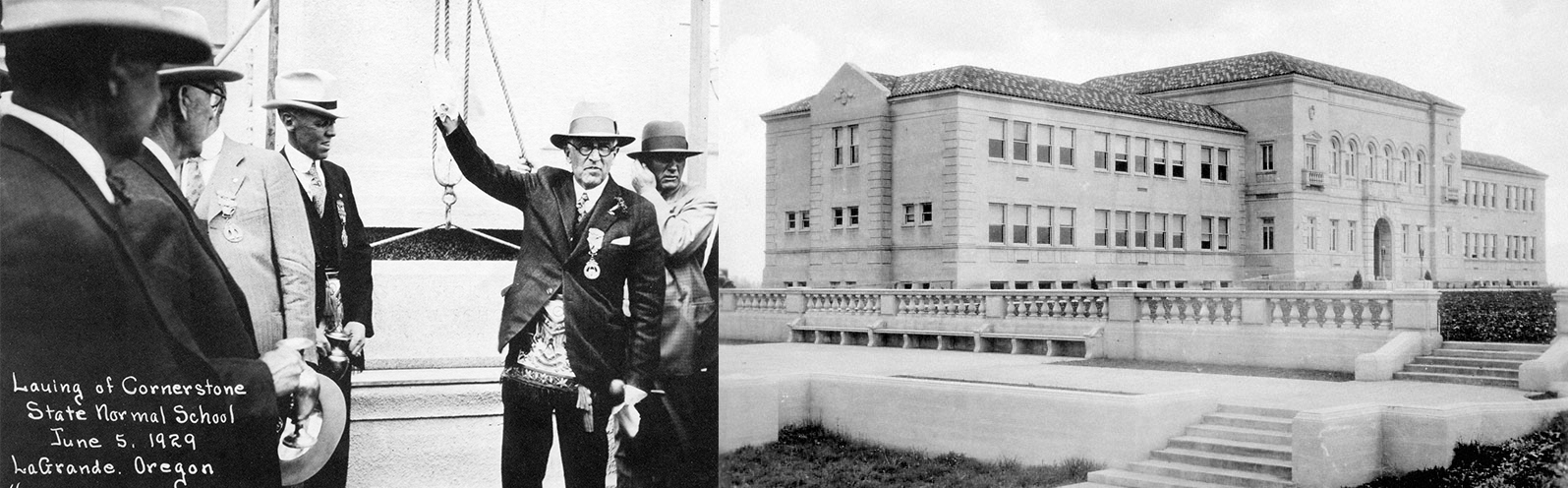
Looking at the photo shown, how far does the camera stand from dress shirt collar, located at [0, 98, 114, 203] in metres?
4.13

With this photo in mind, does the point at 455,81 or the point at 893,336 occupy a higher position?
the point at 455,81

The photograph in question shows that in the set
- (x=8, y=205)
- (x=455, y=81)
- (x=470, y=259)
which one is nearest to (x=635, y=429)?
(x=470, y=259)

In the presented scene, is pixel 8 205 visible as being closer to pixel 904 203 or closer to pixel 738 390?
pixel 738 390

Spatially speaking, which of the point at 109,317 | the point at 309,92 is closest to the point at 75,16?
the point at 309,92

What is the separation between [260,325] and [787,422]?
6.88m

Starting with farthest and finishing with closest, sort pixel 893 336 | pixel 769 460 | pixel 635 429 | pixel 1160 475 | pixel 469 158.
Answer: pixel 893 336, pixel 769 460, pixel 1160 475, pixel 635 429, pixel 469 158

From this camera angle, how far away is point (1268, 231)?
8.66 metres

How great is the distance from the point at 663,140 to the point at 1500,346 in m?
7.63

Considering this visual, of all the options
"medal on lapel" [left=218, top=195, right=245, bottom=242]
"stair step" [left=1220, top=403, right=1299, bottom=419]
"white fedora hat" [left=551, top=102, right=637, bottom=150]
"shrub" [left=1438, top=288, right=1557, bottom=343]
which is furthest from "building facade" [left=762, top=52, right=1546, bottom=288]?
"medal on lapel" [left=218, top=195, right=245, bottom=242]

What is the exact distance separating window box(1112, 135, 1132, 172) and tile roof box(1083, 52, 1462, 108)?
0.50 meters

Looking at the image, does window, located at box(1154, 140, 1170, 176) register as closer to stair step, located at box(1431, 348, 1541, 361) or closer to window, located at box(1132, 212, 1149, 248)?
window, located at box(1132, 212, 1149, 248)

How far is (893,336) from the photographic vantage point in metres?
14.4

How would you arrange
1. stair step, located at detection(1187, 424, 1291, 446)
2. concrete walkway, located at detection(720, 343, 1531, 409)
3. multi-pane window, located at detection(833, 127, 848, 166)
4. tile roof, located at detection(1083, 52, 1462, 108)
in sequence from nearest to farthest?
stair step, located at detection(1187, 424, 1291, 446) < tile roof, located at detection(1083, 52, 1462, 108) < concrete walkway, located at detection(720, 343, 1531, 409) < multi-pane window, located at detection(833, 127, 848, 166)

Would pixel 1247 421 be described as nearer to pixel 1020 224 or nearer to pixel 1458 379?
pixel 1458 379
